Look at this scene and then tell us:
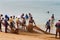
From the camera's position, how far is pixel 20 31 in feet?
66.1

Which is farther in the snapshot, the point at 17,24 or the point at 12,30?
the point at 17,24

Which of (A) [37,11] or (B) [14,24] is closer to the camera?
(B) [14,24]

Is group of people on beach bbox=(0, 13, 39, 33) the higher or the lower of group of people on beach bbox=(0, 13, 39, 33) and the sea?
the lower

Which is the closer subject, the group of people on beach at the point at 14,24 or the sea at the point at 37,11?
the group of people on beach at the point at 14,24

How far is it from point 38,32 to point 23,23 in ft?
5.61

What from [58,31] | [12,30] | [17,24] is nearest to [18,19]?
[17,24]

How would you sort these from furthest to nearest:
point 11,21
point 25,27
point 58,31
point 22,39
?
point 25,27
point 11,21
point 58,31
point 22,39

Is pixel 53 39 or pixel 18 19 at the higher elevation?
pixel 18 19

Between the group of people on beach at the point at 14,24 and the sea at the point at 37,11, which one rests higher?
the sea at the point at 37,11

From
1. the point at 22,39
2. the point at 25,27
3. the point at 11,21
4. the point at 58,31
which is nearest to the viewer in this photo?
the point at 22,39

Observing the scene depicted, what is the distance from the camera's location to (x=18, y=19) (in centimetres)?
2095

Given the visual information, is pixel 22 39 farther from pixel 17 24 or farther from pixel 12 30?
pixel 17 24

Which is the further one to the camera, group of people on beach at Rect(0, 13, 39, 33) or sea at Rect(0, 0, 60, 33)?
sea at Rect(0, 0, 60, 33)

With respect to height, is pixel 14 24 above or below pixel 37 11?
below
